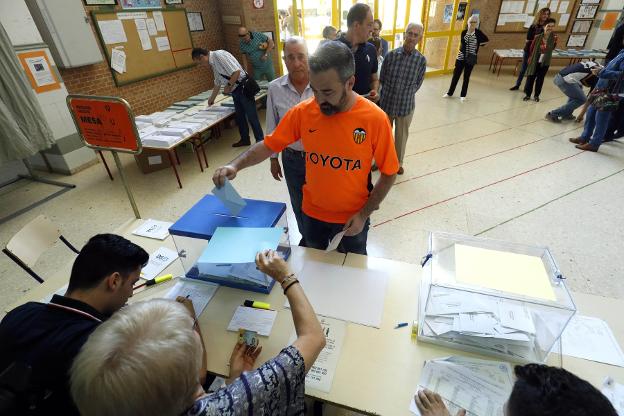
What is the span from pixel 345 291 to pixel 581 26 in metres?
10.4

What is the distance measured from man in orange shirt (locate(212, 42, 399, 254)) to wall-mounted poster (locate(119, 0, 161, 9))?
4.61 metres

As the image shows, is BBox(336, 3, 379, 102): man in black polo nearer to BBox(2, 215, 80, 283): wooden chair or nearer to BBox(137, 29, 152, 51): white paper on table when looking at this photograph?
BBox(2, 215, 80, 283): wooden chair

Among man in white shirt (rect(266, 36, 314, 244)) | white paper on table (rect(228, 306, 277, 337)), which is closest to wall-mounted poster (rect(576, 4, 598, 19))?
man in white shirt (rect(266, 36, 314, 244))

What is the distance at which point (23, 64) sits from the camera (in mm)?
3543

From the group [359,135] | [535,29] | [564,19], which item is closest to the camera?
[359,135]

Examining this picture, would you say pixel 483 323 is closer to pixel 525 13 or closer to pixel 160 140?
pixel 160 140

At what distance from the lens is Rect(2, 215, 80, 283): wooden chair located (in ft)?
5.84

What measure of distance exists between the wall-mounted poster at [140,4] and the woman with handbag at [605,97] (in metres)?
6.39

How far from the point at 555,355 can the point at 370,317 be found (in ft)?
2.20

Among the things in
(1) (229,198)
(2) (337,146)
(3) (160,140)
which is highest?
(2) (337,146)

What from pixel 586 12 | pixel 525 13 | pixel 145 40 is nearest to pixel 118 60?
pixel 145 40

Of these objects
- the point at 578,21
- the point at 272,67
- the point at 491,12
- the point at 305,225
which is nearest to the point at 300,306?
the point at 305,225

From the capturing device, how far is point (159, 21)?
5156 millimetres

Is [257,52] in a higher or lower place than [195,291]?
higher
